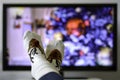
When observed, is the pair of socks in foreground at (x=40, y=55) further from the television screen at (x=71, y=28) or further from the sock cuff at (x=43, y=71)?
the television screen at (x=71, y=28)

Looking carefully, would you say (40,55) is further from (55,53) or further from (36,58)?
(55,53)

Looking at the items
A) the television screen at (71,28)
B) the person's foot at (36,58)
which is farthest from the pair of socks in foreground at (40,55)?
the television screen at (71,28)

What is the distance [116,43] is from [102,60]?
0.18 metres

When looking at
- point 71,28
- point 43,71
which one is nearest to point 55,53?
point 71,28

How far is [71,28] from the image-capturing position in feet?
6.57

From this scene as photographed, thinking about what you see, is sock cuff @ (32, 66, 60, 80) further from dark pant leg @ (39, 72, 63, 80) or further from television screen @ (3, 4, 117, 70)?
television screen @ (3, 4, 117, 70)

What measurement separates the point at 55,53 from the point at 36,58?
27cm

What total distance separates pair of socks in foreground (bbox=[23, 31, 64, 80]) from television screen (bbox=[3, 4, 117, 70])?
232 millimetres

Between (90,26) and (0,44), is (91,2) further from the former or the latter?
(0,44)

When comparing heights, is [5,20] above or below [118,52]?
above

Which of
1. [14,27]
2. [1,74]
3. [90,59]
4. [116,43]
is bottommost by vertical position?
[1,74]

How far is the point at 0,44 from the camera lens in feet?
6.82

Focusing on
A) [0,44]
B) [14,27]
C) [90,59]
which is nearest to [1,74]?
[0,44]

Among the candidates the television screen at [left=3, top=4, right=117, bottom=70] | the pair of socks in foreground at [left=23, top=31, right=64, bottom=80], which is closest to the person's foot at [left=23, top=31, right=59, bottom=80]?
the pair of socks in foreground at [left=23, top=31, right=64, bottom=80]
